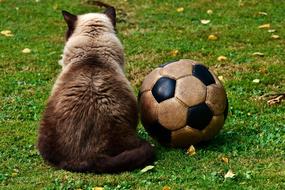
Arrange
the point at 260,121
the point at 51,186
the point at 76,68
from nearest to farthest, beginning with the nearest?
1. the point at 51,186
2. the point at 76,68
3. the point at 260,121

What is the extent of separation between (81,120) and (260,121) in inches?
92.0

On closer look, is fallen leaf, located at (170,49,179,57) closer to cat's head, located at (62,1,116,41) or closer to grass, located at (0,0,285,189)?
grass, located at (0,0,285,189)

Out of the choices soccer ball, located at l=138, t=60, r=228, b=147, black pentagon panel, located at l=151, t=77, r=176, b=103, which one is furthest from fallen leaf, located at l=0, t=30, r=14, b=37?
black pentagon panel, located at l=151, t=77, r=176, b=103

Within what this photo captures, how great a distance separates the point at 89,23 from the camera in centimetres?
678

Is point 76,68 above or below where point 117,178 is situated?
above

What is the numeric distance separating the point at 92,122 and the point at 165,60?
4.15 meters

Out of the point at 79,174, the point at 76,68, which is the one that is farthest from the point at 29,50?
the point at 79,174

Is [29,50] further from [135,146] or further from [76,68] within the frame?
[135,146]

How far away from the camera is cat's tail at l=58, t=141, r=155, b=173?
19.1 ft

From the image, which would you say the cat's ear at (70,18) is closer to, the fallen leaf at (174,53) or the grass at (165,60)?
the grass at (165,60)

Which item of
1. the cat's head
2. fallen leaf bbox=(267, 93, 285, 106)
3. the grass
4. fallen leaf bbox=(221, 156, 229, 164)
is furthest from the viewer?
fallen leaf bbox=(267, 93, 285, 106)

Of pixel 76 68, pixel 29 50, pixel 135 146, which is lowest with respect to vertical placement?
pixel 29 50

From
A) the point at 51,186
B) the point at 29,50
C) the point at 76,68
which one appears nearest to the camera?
the point at 51,186

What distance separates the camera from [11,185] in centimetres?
576
